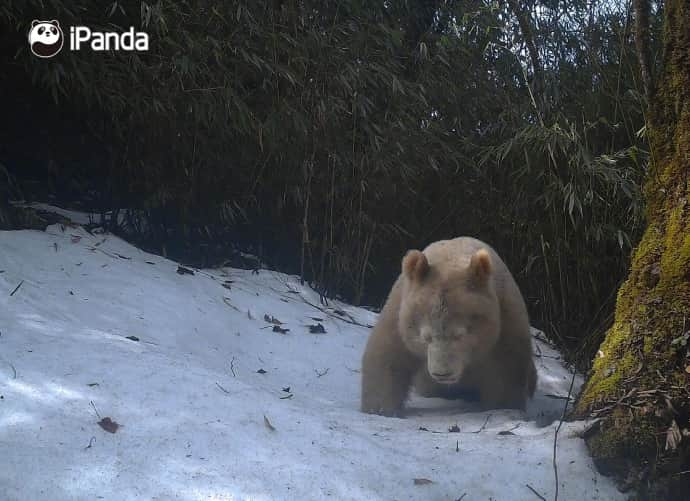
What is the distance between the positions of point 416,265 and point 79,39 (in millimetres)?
3141

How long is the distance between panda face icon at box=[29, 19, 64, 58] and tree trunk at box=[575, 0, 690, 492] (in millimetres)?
4045

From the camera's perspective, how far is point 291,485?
2.58 meters

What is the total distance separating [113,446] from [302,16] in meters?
4.47

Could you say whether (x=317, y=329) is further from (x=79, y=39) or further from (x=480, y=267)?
(x=79, y=39)

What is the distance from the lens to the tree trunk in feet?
8.76

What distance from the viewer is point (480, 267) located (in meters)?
3.95

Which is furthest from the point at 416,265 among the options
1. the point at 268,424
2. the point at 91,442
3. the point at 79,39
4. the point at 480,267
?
the point at 79,39

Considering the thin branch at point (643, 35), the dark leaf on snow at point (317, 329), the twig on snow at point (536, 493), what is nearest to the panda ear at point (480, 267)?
the thin branch at point (643, 35)

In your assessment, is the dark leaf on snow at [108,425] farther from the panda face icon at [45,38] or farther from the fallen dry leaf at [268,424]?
the panda face icon at [45,38]

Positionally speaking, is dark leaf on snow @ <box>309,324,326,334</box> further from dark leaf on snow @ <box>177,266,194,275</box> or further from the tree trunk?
the tree trunk

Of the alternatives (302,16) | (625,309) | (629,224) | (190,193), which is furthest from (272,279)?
(625,309)

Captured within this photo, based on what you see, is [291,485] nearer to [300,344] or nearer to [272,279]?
[300,344]

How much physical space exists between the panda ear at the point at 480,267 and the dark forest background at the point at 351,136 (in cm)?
154

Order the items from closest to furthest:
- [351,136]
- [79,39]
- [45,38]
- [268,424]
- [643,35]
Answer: [268,424] < [643,35] < [45,38] < [79,39] < [351,136]
